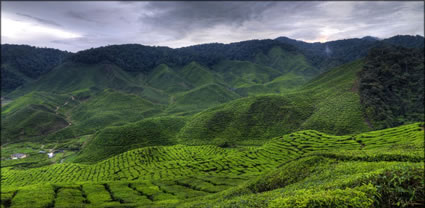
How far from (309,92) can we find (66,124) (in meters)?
185

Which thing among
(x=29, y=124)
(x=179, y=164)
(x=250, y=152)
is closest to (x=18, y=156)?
(x=29, y=124)

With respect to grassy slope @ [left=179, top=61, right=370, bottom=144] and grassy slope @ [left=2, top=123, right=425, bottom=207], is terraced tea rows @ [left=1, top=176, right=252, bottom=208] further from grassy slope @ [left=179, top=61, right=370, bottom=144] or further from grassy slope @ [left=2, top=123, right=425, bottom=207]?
grassy slope @ [left=179, top=61, right=370, bottom=144]

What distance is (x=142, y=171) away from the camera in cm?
7138

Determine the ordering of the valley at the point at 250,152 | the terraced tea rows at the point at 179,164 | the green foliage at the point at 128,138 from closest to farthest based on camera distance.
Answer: the valley at the point at 250,152, the terraced tea rows at the point at 179,164, the green foliage at the point at 128,138

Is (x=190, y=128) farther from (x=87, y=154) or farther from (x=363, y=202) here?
(x=363, y=202)

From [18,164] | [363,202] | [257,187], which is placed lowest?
[18,164]

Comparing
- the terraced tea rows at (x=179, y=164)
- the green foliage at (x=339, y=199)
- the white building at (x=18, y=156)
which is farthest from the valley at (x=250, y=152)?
the white building at (x=18, y=156)

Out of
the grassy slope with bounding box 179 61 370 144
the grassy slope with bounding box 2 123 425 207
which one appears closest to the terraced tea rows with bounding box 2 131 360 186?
the grassy slope with bounding box 2 123 425 207

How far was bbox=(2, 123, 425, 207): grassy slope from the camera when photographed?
15.6 meters

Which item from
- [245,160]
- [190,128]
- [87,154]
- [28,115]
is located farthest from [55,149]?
[245,160]

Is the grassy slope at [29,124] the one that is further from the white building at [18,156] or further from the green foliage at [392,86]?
the green foliage at [392,86]

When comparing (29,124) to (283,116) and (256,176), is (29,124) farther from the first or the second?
(256,176)

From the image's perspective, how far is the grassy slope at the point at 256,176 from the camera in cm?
1563

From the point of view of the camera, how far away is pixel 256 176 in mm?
53188
